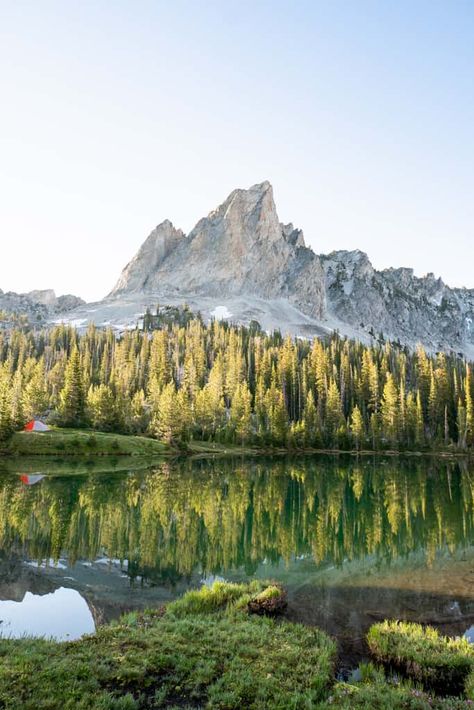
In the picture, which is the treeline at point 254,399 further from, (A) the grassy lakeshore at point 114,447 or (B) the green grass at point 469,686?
(B) the green grass at point 469,686

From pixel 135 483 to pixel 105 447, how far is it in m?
33.8

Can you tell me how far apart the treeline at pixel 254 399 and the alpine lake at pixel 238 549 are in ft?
143

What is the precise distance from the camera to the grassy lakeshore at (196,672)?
8.10 meters

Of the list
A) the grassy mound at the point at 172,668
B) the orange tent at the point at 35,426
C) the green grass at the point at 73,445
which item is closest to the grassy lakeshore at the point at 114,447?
the green grass at the point at 73,445

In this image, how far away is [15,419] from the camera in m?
75.8

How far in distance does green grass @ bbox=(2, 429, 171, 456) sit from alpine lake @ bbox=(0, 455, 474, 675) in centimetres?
2812

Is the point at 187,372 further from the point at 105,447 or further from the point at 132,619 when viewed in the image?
the point at 132,619

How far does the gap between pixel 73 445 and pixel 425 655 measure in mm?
73945

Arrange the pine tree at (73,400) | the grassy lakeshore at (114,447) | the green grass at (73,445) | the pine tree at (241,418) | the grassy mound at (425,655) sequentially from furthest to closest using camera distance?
the pine tree at (241,418)
the pine tree at (73,400)
the grassy lakeshore at (114,447)
the green grass at (73,445)
the grassy mound at (425,655)

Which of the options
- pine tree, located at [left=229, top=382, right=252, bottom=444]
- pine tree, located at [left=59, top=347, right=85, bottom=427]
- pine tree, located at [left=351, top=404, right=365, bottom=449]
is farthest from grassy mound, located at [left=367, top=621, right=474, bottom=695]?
pine tree, located at [left=351, top=404, right=365, bottom=449]

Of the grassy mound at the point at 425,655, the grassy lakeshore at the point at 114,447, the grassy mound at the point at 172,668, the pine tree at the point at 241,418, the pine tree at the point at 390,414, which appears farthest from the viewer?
the pine tree at the point at 390,414

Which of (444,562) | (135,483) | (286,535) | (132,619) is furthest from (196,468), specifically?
(132,619)

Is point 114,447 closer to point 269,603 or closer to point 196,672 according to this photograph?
point 269,603

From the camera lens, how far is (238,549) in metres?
23.6
